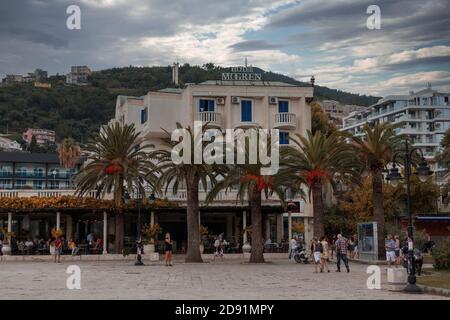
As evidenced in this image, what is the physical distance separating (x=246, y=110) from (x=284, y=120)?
3627 mm

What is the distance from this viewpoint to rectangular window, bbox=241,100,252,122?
2429 inches

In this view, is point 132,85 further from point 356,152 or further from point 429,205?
point 356,152

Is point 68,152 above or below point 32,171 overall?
above

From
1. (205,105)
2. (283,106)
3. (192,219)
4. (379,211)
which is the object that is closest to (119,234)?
(192,219)

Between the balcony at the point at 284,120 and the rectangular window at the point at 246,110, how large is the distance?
240 centimetres

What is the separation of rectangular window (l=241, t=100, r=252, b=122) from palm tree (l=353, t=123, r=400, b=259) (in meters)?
18.9

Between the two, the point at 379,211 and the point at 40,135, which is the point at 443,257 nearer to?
the point at 379,211

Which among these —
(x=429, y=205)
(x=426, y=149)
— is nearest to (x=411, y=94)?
(x=426, y=149)

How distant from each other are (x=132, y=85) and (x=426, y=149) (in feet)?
Result: 286

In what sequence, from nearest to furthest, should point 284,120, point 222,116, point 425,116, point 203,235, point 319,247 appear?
point 319,247, point 203,235, point 222,116, point 284,120, point 425,116

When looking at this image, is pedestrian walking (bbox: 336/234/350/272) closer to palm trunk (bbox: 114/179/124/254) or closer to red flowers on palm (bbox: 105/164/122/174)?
palm trunk (bbox: 114/179/124/254)

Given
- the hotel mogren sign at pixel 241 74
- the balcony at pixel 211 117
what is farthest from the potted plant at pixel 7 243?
the hotel mogren sign at pixel 241 74

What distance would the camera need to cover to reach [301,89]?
62.9 meters

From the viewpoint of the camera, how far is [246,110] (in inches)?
2437
